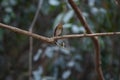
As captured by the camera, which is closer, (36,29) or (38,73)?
(38,73)

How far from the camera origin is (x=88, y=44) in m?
1.64

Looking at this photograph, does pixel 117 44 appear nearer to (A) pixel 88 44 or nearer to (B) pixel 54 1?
(A) pixel 88 44

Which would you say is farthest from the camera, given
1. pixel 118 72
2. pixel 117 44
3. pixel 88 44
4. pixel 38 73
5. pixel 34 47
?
pixel 34 47

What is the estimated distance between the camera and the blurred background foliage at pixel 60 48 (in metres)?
1.59

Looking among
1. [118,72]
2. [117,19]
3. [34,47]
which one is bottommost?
[118,72]

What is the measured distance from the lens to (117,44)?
1915 mm

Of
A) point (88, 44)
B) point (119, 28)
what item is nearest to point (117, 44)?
point (119, 28)

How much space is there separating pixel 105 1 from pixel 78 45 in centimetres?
32

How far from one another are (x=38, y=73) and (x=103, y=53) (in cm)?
47

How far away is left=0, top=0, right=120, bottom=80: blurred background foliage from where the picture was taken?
62.7 inches

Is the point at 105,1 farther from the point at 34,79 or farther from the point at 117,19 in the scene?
the point at 34,79

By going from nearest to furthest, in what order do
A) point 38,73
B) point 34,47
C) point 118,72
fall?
1. point 38,73
2. point 118,72
3. point 34,47

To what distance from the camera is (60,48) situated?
Result: 165 cm

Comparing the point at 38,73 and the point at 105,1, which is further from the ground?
the point at 105,1
